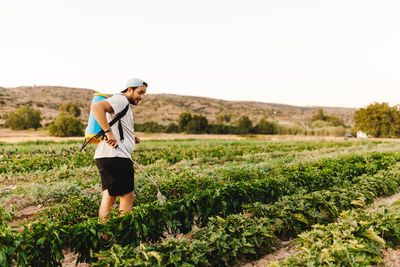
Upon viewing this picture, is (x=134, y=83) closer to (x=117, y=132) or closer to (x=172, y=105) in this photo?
(x=117, y=132)

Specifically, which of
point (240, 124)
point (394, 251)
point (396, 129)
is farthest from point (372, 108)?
point (394, 251)

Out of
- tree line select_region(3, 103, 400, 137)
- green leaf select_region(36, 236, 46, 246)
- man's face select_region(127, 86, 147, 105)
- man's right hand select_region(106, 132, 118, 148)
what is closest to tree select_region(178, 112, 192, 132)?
tree line select_region(3, 103, 400, 137)

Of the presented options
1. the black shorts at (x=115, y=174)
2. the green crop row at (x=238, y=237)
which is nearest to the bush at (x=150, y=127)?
the green crop row at (x=238, y=237)

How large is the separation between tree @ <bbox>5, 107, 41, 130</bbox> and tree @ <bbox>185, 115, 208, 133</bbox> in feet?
71.6

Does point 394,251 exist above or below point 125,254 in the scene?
below

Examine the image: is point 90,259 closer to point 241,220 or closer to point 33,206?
point 241,220

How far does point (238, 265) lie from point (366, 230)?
1.64m

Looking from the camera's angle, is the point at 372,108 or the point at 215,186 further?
the point at 372,108

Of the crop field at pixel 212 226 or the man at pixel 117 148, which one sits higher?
the man at pixel 117 148

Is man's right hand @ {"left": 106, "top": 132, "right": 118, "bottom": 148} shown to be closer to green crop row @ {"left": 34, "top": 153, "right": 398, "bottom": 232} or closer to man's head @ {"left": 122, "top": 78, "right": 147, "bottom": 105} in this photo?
man's head @ {"left": 122, "top": 78, "right": 147, "bottom": 105}

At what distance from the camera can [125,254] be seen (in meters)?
2.36

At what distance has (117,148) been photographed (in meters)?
2.98

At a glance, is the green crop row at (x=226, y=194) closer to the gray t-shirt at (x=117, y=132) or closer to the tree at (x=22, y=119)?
the gray t-shirt at (x=117, y=132)

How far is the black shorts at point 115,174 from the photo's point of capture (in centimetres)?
→ 295
